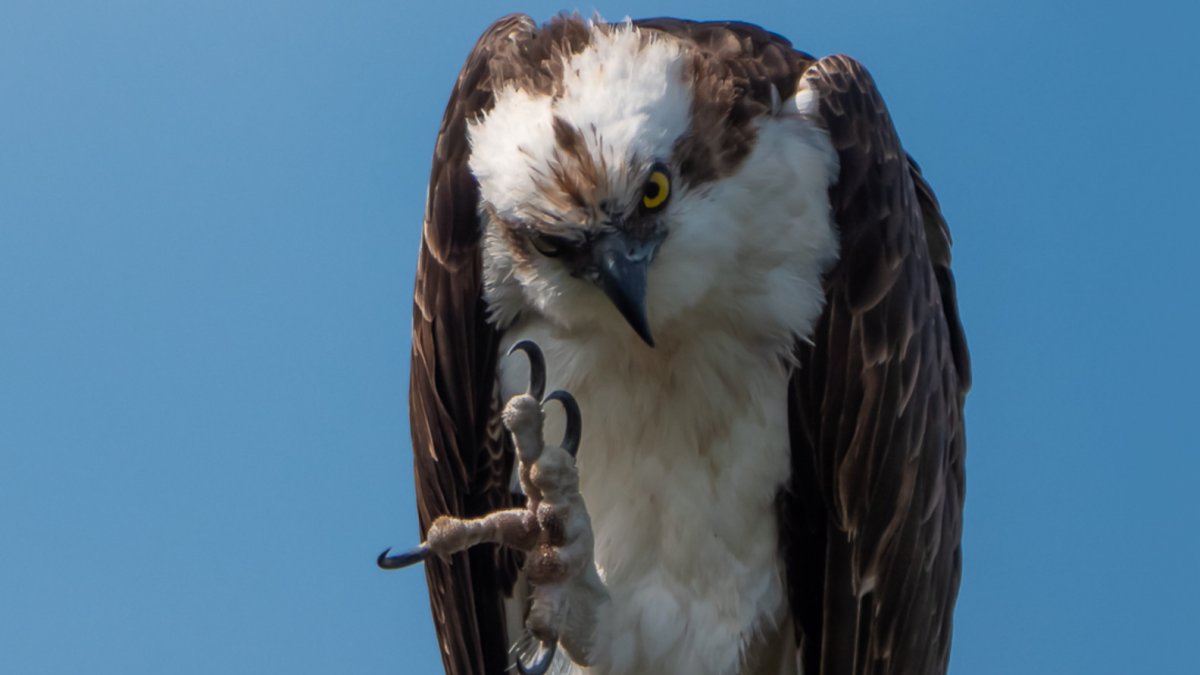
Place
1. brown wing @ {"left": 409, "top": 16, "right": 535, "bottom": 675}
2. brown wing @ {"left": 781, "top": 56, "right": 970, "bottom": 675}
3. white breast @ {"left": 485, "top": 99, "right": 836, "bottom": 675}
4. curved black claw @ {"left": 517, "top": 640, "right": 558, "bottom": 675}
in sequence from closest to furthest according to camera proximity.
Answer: curved black claw @ {"left": 517, "top": 640, "right": 558, "bottom": 675} → white breast @ {"left": 485, "top": 99, "right": 836, "bottom": 675} → brown wing @ {"left": 781, "top": 56, "right": 970, "bottom": 675} → brown wing @ {"left": 409, "top": 16, "right": 535, "bottom": 675}

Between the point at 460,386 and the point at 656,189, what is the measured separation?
34.4 inches

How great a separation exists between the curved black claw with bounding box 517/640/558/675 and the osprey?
12 mm

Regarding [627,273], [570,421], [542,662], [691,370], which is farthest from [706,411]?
[542,662]

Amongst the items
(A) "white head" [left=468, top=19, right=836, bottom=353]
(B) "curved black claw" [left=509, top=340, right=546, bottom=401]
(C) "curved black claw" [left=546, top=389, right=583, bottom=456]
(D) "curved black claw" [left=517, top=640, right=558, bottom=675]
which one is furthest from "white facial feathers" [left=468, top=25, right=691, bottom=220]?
(D) "curved black claw" [left=517, top=640, right=558, bottom=675]

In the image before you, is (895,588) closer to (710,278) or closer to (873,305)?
(873,305)

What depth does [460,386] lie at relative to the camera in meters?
3.71

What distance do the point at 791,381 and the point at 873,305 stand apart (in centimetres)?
27

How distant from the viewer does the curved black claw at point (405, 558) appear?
124 inches

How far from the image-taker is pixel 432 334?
3.70 m

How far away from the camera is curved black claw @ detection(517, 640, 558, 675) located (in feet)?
10.7

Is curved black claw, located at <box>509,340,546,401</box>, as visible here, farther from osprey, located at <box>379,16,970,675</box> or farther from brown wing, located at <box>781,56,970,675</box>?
brown wing, located at <box>781,56,970,675</box>

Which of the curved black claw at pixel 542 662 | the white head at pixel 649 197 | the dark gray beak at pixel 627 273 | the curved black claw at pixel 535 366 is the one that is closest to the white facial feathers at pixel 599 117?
the white head at pixel 649 197

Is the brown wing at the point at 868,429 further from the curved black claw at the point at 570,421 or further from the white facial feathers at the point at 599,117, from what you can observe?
the curved black claw at the point at 570,421

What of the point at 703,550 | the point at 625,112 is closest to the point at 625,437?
the point at 703,550
